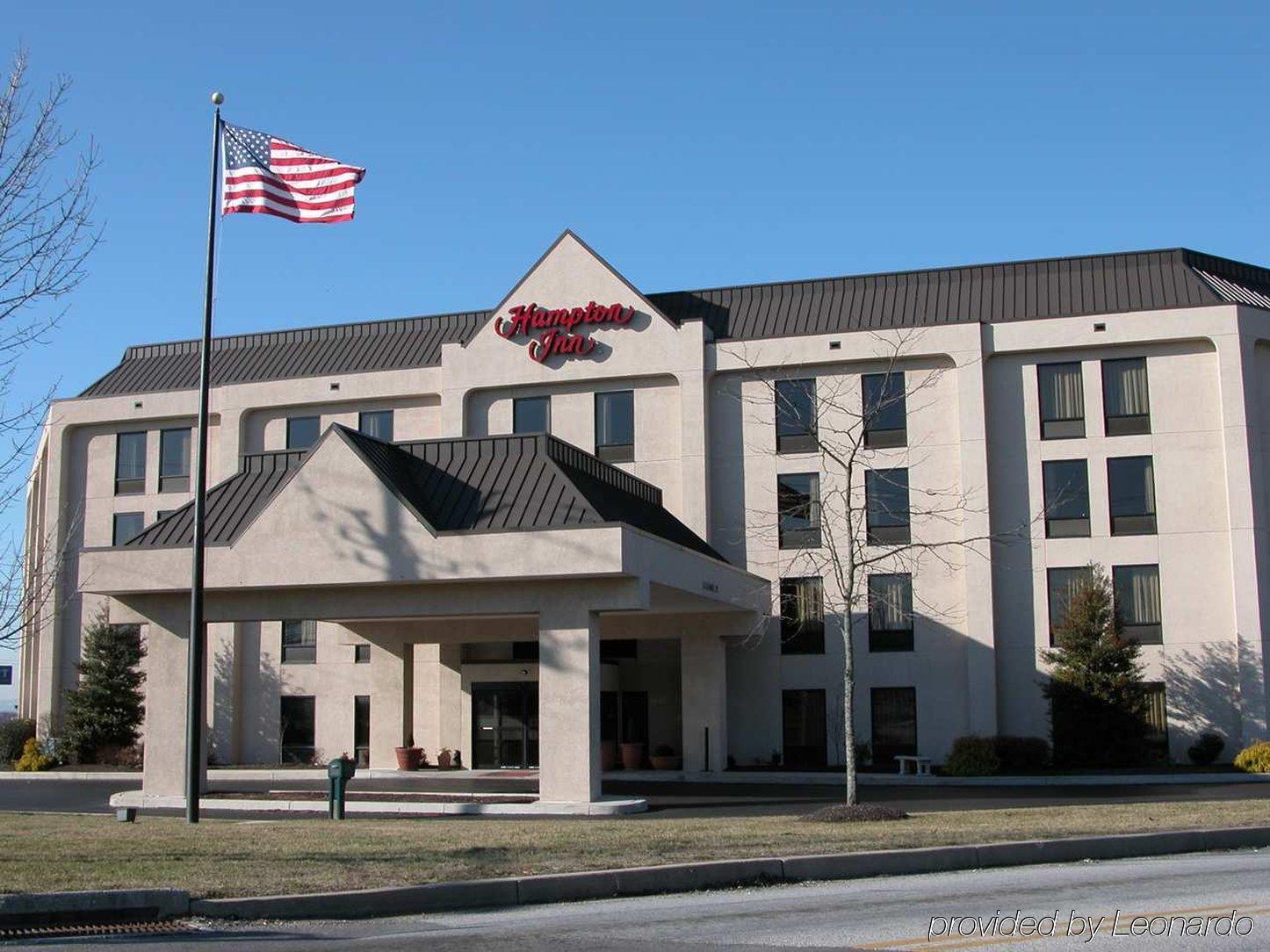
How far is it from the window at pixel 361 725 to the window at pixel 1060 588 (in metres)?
20.9

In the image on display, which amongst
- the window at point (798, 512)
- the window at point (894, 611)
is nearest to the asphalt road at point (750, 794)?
the window at point (894, 611)

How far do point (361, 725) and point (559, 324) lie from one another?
1421 centimetres

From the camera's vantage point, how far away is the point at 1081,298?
41688mm

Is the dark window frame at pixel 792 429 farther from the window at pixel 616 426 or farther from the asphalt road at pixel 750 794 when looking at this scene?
the asphalt road at pixel 750 794

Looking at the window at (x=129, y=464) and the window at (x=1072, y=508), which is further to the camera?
the window at (x=129, y=464)

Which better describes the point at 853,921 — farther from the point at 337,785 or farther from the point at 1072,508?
the point at 1072,508

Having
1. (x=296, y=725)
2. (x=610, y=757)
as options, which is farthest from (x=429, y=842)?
(x=296, y=725)

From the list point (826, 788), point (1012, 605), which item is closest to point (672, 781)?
point (826, 788)

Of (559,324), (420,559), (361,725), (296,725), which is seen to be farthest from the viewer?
(296,725)

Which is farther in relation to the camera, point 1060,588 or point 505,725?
point 505,725

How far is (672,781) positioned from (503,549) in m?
12.2

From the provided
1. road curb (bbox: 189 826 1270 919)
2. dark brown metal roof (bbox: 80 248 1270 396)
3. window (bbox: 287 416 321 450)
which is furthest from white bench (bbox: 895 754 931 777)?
window (bbox: 287 416 321 450)

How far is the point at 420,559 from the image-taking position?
1086 inches

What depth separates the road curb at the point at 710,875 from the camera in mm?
12742
